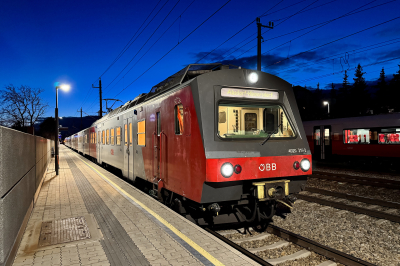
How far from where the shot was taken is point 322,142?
20344 mm

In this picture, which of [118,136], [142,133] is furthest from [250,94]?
[118,136]

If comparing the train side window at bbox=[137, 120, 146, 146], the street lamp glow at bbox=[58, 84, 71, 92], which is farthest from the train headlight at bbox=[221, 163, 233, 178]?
the street lamp glow at bbox=[58, 84, 71, 92]

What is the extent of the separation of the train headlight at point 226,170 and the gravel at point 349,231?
8.14ft

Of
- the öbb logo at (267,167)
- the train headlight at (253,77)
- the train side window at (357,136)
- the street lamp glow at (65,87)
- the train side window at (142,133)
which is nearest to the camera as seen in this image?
the öbb logo at (267,167)

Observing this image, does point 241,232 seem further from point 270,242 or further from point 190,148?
point 190,148

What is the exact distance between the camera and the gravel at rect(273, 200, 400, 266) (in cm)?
512

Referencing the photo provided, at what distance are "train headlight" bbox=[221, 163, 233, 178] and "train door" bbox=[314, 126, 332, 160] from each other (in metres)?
16.8

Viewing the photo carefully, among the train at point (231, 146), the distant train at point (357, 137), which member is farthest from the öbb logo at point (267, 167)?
the distant train at point (357, 137)

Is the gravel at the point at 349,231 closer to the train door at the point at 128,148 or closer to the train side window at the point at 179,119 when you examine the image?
the train side window at the point at 179,119

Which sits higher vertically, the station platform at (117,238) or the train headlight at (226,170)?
the train headlight at (226,170)

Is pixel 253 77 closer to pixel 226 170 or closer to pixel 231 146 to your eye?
pixel 231 146

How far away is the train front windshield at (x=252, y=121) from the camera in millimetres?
5143

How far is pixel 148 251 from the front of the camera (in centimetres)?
413

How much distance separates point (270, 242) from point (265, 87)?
2.90 meters
